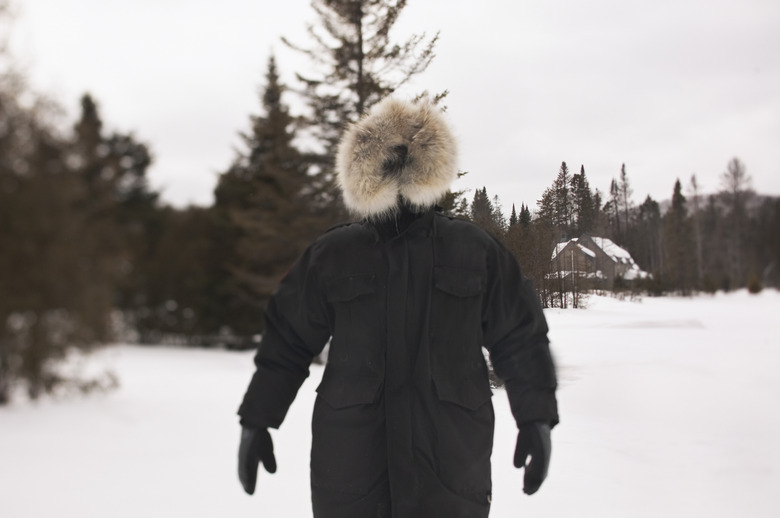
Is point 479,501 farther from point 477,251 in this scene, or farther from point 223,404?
point 223,404

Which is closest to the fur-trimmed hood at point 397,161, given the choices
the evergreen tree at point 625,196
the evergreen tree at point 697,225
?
the evergreen tree at point 625,196

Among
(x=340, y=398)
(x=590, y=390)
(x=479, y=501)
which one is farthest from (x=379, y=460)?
(x=590, y=390)

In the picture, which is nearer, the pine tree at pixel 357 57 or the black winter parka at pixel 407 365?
the black winter parka at pixel 407 365

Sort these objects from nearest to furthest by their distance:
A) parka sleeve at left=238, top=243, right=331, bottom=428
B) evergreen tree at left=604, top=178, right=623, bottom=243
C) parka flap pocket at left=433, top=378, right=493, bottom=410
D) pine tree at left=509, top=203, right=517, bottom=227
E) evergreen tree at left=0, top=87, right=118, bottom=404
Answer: parka flap pocket at left=433, top=378, right=493, bottom=410 → parka sleeve at left=238, top=243, right=331, bottom=428 → pine tree at left=509, top=203, right=517, bottom=227 → evergreen tree at left=604, top=178, right=623, bottom=243 → evergreen tree at left=0, top=87, right=118, bottom=404

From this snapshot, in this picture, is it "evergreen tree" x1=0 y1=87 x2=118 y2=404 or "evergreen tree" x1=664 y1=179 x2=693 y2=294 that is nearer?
"evergreen tree" x1=664 y1=179 x2=693 y2=294

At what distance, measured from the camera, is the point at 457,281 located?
5.20 ft

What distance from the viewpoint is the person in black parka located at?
5.08ft

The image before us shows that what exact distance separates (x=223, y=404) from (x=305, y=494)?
160 inches

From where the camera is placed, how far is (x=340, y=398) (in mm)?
1562

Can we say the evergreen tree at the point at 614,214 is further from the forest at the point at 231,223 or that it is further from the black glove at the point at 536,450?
the black glove at the point at 536,450

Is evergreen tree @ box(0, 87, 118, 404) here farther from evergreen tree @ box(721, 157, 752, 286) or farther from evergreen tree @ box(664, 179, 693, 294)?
evergreen tree @ box(721, 157, 752, 286)

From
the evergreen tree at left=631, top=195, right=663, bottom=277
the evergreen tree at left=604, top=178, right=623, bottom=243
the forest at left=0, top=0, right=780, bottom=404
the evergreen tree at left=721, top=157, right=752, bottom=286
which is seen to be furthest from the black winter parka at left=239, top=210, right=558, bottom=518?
the evergreen tree at left=721, top=157, right=752, bottom=286

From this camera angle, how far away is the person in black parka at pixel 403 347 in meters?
1.55

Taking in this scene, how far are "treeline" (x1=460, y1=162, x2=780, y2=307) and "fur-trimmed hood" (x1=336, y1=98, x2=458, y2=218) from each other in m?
0.66
